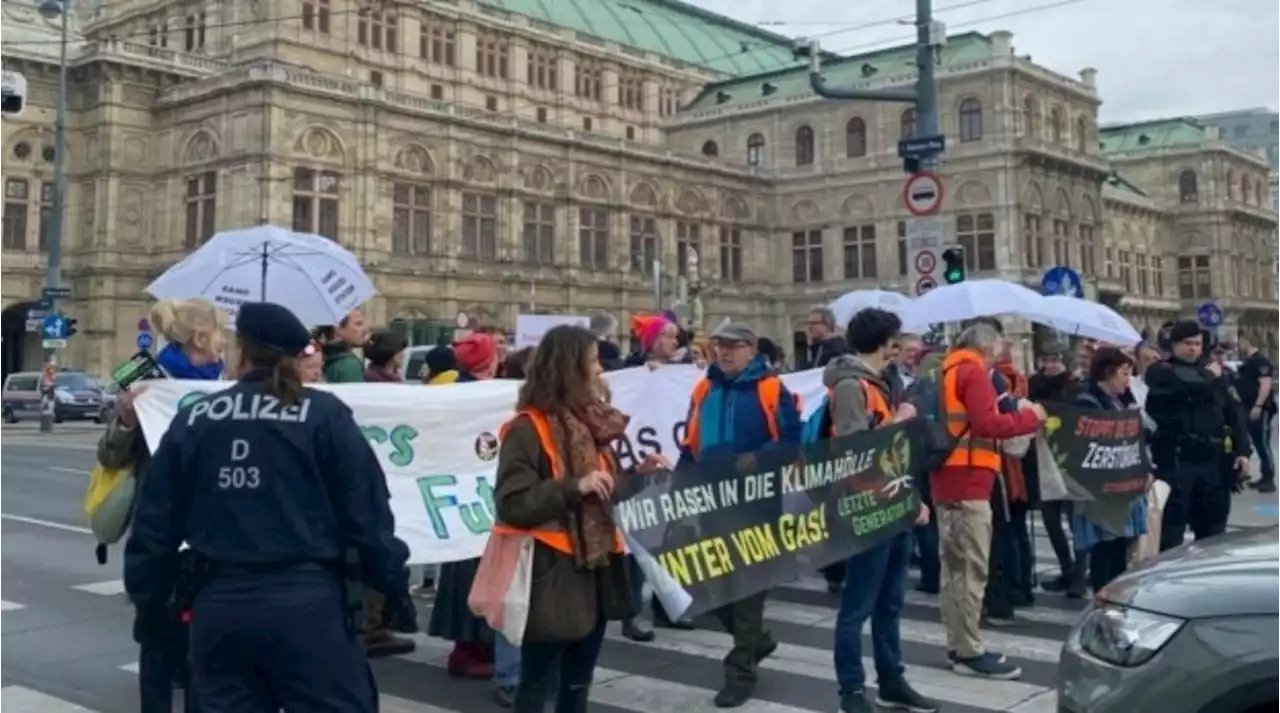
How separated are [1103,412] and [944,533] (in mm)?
2676

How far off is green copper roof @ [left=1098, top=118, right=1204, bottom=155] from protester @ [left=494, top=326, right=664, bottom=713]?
84.5 m

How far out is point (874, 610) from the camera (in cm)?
614

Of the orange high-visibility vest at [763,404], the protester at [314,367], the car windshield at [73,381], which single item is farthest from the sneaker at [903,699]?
the car windshield at [73,381]

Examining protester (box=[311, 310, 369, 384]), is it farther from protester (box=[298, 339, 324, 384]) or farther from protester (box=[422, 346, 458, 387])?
protester (box=[422, 346, 458, 387])

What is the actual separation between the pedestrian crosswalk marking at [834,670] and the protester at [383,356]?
246 centimetres

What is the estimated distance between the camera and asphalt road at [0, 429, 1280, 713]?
6242 mm

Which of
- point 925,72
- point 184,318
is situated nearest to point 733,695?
point 184,318

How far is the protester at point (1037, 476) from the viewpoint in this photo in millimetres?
9117

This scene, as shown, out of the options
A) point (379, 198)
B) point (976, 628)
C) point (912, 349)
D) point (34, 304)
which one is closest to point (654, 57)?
point (379, 198)

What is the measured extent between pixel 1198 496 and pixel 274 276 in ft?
24.9

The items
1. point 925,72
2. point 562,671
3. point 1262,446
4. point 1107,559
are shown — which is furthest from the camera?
point 1262,446

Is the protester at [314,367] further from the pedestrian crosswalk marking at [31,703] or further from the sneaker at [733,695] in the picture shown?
the sneaker at [733,695]

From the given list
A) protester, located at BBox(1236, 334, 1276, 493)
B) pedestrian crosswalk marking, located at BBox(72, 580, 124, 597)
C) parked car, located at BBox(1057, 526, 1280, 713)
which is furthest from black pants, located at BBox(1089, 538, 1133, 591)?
protester, located at BBox(1236, 334, 1276, 493)

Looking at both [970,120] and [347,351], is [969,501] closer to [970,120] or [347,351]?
[347,351]
